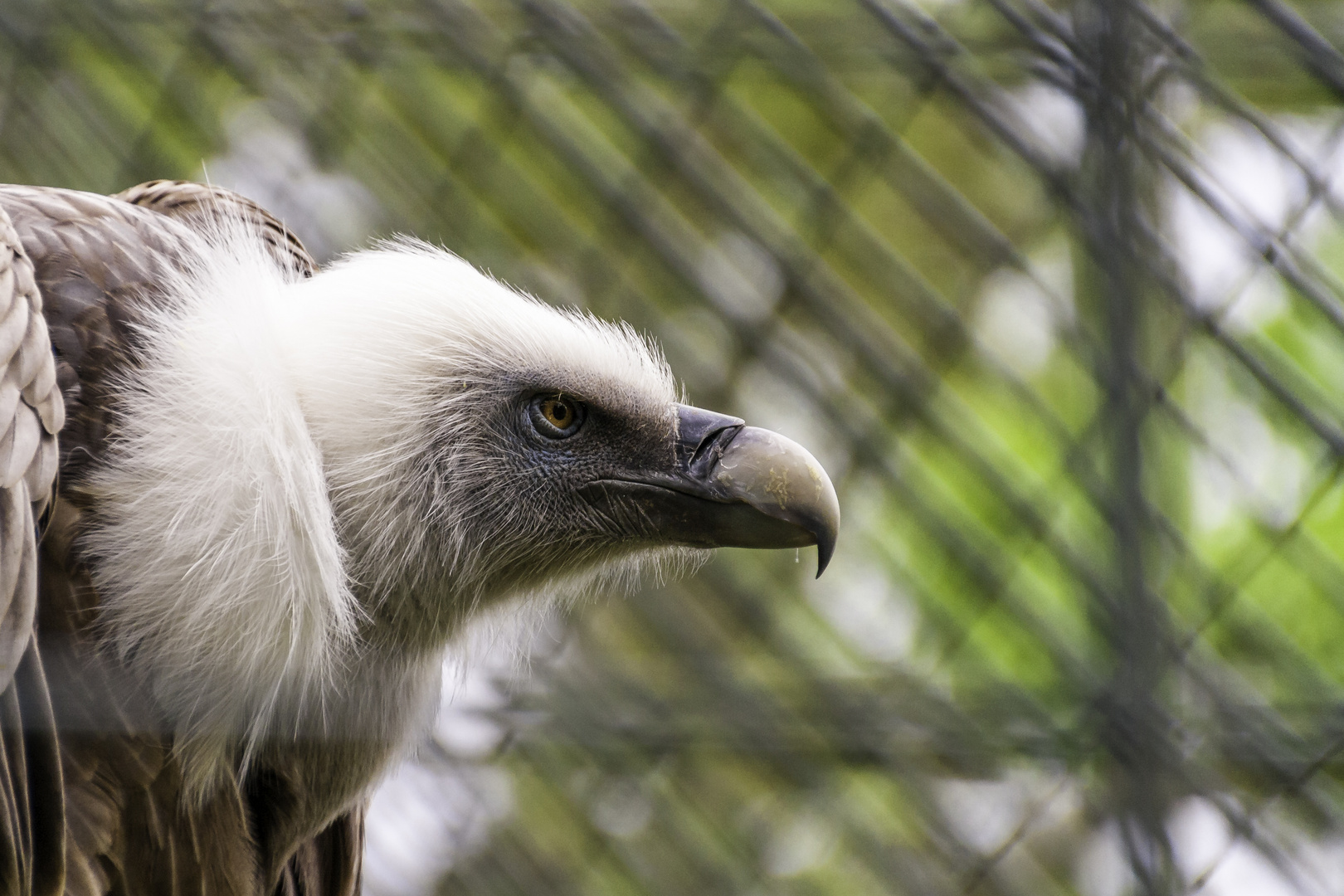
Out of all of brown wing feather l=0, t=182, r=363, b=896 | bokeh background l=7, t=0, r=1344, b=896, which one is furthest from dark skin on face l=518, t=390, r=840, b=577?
brown wing feather l=0, t=182, r=363, b=896

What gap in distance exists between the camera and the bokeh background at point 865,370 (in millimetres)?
1250

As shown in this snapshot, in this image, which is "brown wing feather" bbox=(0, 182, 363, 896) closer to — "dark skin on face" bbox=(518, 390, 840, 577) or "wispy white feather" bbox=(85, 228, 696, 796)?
"wispy white feather" bbox=(85, 228, 696, 796)

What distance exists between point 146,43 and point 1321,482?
5.12 feet

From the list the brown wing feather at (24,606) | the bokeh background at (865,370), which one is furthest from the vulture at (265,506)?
the bokeh background at (865,370)

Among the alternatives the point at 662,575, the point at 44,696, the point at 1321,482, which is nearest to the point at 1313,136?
the point at 1321,482

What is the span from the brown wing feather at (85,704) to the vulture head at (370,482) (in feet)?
0.06

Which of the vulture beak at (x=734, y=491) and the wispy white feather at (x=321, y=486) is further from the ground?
the vulture beak at (x=734, y=491)

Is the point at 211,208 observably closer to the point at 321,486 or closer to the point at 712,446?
the point at 321,486

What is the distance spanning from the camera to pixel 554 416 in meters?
1.11

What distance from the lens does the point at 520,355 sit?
3.63ft

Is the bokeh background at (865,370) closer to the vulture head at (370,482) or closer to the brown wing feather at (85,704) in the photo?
the vulture head at (370,482)

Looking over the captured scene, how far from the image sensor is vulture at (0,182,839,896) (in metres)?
0.87

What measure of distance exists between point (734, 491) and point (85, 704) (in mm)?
470

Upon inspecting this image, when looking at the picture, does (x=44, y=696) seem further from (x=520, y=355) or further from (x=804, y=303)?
(x=804, y=303)
